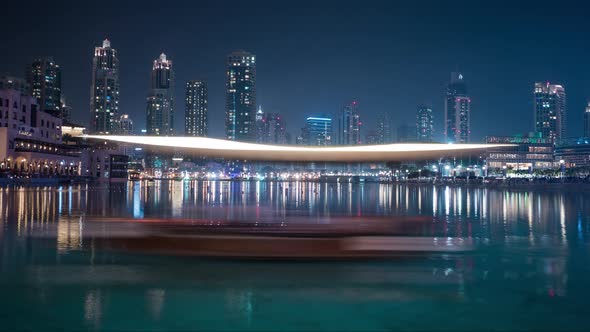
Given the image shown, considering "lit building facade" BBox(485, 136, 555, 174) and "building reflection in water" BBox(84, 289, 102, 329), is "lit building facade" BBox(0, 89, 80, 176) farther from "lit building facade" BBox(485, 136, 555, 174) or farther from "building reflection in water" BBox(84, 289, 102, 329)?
"lit building facade" BBox(485, 136, 555, 174)

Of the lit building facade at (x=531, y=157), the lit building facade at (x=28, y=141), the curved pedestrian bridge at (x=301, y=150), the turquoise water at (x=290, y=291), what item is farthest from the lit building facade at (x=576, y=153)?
the curved pedestrian bridge at (x=301, y=150)

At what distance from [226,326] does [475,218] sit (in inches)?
596

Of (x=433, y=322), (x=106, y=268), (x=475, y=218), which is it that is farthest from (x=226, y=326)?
(x=475, y=218)

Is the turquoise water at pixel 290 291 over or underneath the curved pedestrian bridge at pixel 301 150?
underneath

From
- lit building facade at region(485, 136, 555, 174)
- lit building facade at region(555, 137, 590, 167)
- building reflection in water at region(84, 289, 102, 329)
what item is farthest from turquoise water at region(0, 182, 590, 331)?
lit building facade at region(555, 137, 590, 167)

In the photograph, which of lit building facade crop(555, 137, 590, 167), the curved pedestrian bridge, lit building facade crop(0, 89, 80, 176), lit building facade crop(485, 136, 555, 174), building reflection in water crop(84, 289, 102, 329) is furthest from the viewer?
lit building facade crop(555, 137, 590, 167)

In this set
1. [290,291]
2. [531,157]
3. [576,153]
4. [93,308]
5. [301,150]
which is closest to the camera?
[93,308]

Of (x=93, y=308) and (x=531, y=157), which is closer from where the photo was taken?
(x=93, y=308)

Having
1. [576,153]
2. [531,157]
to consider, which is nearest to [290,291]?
[531,157]

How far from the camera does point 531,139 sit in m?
157

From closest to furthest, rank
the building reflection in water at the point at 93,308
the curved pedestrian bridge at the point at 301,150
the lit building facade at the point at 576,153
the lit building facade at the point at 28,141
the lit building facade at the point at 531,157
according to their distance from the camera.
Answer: the building reflection in water at the point at 93,308, the curved pedestrian bridge at the point at 301,150, the lit building facade at the point at 28,141, the lit building facade at the point at 531,157, the lit building facade at the point at 576,153

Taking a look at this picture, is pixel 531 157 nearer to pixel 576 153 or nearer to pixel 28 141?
pixel 576 153

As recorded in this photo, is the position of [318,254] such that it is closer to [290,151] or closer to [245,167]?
[245,167]

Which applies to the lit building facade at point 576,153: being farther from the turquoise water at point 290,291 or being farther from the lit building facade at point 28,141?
the turquoise water at point 290,291
